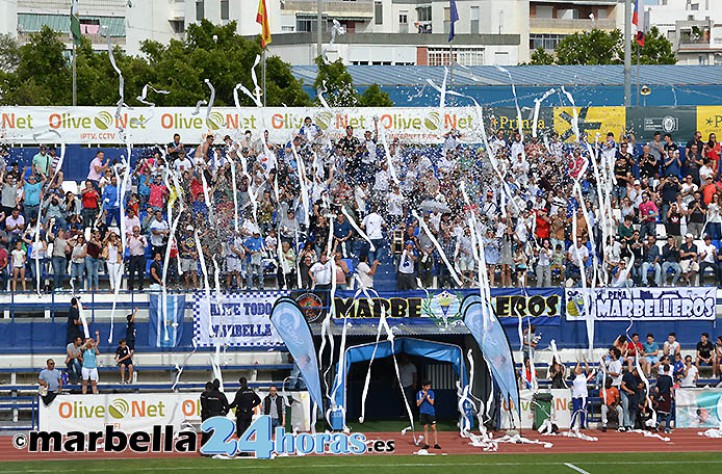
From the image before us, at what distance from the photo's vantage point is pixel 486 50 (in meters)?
86.4

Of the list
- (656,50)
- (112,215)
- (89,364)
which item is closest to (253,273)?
(112,215)

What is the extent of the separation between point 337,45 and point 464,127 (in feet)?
145

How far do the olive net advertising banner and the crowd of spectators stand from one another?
3073 mm

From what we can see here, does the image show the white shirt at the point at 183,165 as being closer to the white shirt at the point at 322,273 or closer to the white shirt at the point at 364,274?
the white shirt at the point at 322,273

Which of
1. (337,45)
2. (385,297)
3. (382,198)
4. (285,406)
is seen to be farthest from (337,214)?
(337,45)

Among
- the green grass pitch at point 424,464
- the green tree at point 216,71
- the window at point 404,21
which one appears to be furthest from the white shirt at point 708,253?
the window at point 404,21

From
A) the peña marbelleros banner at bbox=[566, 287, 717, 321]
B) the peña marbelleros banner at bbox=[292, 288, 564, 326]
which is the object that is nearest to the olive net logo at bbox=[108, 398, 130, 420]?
the peña marbelleros banner at bbox=[292, 288, 564, 326]

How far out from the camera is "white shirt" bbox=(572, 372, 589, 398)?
86.5 ft

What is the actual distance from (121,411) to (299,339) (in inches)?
129

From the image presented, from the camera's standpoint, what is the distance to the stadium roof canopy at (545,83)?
48.2 m

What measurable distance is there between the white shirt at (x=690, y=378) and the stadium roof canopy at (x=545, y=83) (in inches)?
782

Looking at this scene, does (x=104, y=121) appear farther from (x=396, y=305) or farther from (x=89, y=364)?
(x=396, y=305)

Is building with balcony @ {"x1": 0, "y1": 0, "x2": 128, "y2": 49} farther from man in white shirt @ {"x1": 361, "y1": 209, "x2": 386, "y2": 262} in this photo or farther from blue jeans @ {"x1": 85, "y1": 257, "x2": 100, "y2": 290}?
man in white shirt @ {"x1": 361, "y1": 209, "x2": 386, "y2": 262}

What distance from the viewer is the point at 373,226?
1185 inches
